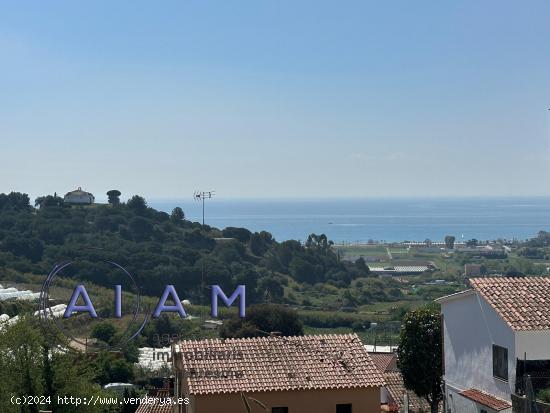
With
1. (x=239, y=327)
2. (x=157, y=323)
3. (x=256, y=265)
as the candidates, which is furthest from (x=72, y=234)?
(x=239, y=327)

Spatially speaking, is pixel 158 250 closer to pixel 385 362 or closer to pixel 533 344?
pixel 385 362

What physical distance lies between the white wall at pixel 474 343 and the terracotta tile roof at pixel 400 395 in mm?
7291

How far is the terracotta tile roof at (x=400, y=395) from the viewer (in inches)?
1092

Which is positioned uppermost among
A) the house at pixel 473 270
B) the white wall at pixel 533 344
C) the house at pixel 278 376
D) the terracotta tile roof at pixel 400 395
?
the white wall at pixel 533 344


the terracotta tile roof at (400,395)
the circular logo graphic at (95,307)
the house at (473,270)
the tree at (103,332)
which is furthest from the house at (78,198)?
the terracotta tile roof at (400,395)

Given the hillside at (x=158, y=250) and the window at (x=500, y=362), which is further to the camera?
the hillside at (x=158, y=250)

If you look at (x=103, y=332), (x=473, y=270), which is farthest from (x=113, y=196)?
(x=103, y=332)

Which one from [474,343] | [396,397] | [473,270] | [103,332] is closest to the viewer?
[474,343]

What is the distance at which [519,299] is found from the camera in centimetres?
1769

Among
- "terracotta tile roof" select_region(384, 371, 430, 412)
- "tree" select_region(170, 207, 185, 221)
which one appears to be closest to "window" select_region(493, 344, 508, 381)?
"terracotta tile roof" select_region(384, 371, 430, 412)

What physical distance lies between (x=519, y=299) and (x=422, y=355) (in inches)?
399

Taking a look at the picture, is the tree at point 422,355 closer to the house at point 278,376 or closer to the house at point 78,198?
the house at point 278,376

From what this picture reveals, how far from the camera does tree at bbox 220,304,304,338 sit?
56891 mm

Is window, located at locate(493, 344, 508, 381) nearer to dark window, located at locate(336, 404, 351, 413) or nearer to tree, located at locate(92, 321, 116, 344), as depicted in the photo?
dark window, located at locate(336, 404, 351, 413)
